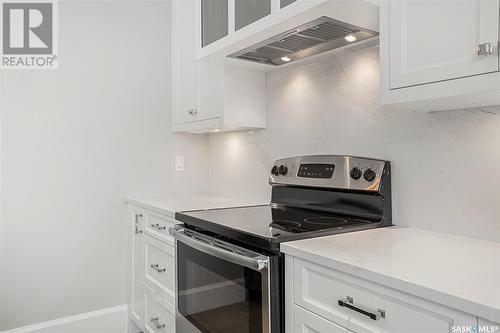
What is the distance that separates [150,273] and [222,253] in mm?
968

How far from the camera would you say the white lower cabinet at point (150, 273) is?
1.96 m

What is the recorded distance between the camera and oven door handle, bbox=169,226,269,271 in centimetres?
122

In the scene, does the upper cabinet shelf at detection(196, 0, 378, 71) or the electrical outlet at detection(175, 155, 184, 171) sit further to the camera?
the electrical outlet at detection(175, 155, 184, 171)

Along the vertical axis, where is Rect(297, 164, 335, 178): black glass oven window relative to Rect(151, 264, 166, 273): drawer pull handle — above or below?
above

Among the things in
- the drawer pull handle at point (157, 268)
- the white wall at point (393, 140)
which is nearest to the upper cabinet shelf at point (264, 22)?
the white wall at point (393, 140)

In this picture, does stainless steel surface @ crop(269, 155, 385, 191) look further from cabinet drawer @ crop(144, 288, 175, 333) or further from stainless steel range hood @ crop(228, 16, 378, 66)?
cabinet drawer @ crop(144, 288, 175, 333)

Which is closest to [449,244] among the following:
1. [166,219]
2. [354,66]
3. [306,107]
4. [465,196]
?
[465,196]

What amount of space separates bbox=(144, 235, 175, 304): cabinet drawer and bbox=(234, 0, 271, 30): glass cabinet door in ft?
3.79

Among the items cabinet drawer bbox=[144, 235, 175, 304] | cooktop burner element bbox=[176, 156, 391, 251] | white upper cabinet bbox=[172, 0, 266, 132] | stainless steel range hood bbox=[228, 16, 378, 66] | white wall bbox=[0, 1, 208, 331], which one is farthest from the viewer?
white wall bbox=[0, 1, 208, 331]

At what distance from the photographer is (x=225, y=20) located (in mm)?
1911

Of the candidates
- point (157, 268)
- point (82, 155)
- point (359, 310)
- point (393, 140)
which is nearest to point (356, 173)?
point (393, 140)

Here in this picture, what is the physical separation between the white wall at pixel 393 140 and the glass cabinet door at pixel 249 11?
0.44 m

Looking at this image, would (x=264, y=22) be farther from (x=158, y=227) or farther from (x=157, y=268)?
(x=157, y=268)

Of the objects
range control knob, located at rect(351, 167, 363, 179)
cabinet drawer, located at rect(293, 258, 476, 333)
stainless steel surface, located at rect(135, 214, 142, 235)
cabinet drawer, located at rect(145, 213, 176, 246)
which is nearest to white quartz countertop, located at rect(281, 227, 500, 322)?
cabinet drawer, located at rect(293, 258, 476, 333)
